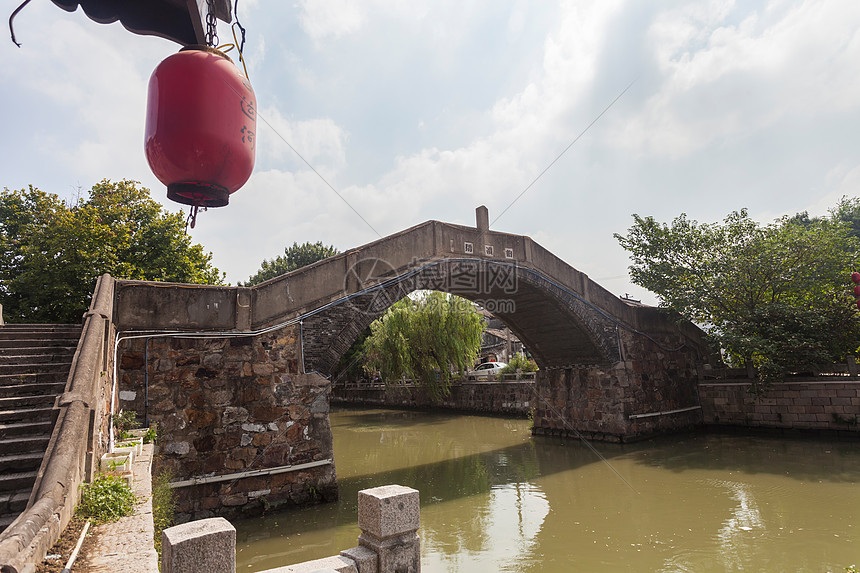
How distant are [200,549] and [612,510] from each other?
6.17 metres

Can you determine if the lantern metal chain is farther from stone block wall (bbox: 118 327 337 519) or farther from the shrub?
stone block wall (bbox: 118 327 337 519)

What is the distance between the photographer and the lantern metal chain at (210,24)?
10.9 feet

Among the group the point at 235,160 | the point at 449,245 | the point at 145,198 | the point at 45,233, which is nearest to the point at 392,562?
the point at 235,160

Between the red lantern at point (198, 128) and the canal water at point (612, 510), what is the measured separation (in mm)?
4462

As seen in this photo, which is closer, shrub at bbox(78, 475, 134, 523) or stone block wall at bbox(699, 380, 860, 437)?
shrub at bbox(78, 475, 134, 523)

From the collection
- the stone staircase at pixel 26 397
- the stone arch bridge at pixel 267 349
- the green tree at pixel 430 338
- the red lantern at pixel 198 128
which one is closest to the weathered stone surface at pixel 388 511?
the red lantern at pixel 198 128

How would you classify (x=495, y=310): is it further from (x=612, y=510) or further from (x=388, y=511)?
(x=388, y=511)

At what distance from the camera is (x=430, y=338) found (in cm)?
1864

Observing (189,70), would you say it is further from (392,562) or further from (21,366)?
(21,366)

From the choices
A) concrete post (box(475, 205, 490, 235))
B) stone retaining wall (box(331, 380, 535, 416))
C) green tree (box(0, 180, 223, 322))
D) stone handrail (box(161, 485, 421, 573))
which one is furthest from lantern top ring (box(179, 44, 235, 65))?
stone retaining wall (box(331, 380, 535, 416))

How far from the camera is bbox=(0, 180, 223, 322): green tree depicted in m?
10.9

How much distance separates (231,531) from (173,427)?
4861mm

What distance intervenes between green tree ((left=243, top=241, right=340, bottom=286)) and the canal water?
1810 cm

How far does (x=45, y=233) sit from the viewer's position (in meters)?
11.4
